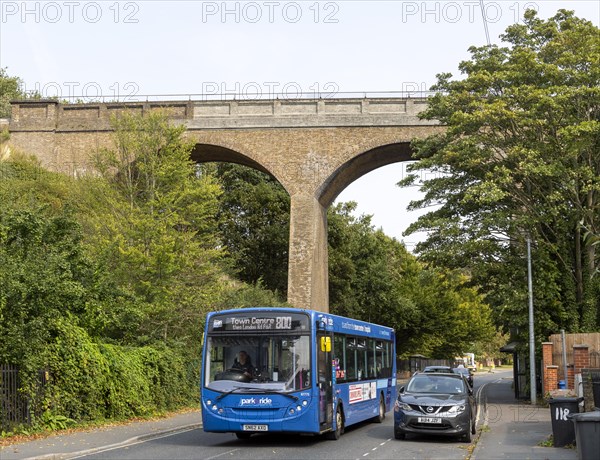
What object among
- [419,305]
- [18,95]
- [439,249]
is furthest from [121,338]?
[18,95]

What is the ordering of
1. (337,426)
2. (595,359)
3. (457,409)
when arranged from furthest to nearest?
(595,359), (337,426), (457,409)

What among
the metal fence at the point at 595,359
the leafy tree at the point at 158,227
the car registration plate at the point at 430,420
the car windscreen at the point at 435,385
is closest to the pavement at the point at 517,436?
the car registration plate at the point at 430,420

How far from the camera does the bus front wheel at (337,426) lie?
669 inches

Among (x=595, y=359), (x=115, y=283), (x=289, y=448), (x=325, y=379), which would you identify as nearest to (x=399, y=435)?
(x=325, y=379)

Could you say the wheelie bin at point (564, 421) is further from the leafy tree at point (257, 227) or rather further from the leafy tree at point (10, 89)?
the leafy tree at point (10, 89)

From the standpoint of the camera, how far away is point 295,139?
40188mm

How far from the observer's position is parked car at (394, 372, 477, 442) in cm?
1664

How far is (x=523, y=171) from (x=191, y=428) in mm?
14719

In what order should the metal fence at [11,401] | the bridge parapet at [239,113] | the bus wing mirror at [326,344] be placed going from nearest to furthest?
the bus wing mirror at [326,344]
the metal fence at [11,401]
the bridge parapet at [239,113]

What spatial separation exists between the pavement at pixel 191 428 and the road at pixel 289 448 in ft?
1.19

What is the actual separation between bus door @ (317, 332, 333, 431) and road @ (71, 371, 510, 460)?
538mm

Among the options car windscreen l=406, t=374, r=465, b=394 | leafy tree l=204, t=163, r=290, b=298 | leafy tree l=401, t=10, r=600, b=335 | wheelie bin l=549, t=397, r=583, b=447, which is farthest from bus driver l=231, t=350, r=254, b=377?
leafy tree l=204, t=163, r=290, b=298

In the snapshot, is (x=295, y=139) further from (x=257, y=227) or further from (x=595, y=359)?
(x=595, y=359)

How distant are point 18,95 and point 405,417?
6044 cm
